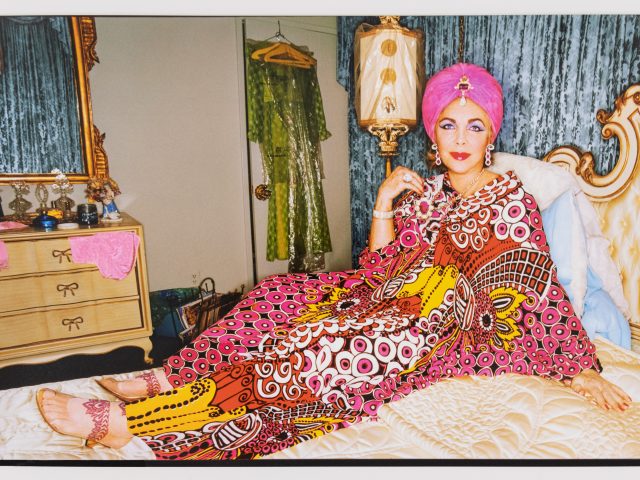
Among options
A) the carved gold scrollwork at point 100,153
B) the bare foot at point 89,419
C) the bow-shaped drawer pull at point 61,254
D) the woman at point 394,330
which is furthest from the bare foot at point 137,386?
the carved gold scrollwork at point 100,153

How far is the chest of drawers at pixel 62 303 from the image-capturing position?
1.55 meters

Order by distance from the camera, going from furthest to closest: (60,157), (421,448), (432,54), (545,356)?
(60,157) < (432,54) < (545,356) < (421,448)

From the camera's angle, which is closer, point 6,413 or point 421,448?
point 421,448

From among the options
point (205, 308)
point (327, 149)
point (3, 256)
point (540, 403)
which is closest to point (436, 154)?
point (327, 149)

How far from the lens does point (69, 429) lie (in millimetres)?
1191

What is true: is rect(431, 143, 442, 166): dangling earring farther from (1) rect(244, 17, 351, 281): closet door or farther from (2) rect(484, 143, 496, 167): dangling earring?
(1) rect(244, 17, 351, 281): closet door

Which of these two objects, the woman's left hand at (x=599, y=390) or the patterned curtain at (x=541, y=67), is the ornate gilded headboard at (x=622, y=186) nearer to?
the patterned curtain at (x=541, y=67)

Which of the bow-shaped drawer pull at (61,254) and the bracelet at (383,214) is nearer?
the bracelet at (383,214)

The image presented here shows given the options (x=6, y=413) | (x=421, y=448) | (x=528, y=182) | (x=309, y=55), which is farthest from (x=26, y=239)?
(x=528, y=182)

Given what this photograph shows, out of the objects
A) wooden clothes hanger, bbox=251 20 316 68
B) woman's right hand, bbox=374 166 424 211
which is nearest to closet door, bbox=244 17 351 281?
wooden clothes hanger, bbox=251 20 316 68

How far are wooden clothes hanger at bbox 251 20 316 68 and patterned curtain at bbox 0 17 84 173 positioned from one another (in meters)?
0.63

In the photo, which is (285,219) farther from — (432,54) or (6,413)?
(6,413)

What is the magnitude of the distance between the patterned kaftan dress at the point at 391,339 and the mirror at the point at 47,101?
0.78 meters

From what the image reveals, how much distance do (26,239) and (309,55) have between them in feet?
3.93
